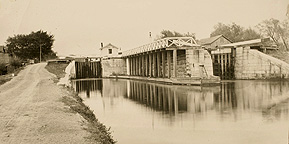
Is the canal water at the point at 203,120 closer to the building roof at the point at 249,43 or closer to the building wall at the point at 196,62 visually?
the building wall at the point at 196,62

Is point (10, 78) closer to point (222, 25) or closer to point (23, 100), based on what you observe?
point (23, 100)

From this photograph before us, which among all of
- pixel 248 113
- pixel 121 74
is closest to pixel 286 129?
pixel 248 113

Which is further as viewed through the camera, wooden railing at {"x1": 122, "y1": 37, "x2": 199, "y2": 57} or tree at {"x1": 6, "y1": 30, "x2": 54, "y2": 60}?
wooden railing at {"x1": 122, "y1": 37, "x2": 199, "y2": 57}

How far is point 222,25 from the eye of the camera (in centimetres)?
1559

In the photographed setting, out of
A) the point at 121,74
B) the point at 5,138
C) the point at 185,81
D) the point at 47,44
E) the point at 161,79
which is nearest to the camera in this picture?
the point at 5,138

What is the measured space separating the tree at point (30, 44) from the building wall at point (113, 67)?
18686mm

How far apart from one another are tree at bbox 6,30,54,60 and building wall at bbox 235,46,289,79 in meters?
11.4

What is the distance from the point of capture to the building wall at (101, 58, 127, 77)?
Answer: 27.3 metres

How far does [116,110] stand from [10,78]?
13.5ft

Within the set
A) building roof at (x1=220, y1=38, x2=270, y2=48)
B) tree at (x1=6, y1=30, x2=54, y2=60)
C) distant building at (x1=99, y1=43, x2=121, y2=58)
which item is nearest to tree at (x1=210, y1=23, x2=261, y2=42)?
building roof at (x1=220, y1=38, x2=270, y2=48)

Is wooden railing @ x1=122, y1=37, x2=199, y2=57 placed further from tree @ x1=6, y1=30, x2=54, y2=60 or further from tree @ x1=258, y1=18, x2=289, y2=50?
tree @ x1=6, y1=30, x2=54, y2=60

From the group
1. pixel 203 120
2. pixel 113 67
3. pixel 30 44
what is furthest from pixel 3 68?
pixel 113 67

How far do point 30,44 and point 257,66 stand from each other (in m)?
12.8

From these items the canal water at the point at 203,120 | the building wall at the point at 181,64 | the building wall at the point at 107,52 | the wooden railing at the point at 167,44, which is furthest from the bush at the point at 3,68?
the building wall at the point at 107,52
